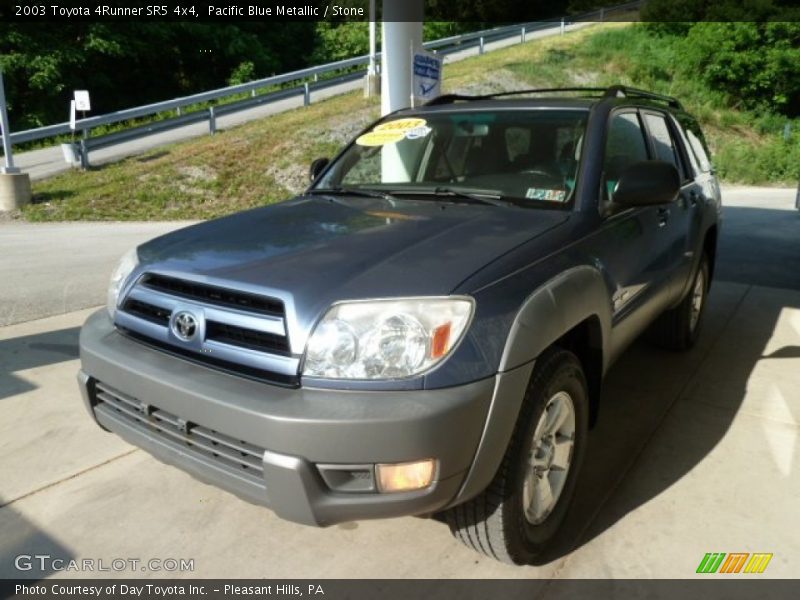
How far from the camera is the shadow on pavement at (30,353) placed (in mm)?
4027

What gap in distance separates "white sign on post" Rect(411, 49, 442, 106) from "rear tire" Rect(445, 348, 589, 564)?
414 centimetres

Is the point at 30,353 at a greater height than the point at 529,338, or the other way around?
the point at 529,338

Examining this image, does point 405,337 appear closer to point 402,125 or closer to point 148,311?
point 148,311

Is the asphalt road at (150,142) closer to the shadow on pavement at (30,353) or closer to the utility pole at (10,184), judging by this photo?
the utility pole at (10,184)

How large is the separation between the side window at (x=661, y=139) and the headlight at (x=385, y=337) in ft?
7.75

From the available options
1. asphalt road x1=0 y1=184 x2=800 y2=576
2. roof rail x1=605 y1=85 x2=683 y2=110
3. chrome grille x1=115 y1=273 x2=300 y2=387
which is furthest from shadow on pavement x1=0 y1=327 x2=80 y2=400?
roof rail x1=605 y1=85 x2=683 y2=110

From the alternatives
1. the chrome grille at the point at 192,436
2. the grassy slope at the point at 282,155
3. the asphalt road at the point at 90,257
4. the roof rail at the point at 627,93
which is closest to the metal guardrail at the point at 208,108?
the grassy slope at the point at 282,155

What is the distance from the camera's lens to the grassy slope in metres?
11.9

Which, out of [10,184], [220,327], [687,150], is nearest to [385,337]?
[220,327]

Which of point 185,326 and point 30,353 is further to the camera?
point 30,353

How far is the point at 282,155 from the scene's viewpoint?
1425 cm

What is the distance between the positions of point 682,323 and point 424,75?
3.22 meters

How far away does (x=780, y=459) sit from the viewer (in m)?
3.19

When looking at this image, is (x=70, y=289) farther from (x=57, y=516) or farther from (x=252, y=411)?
(x=252, y=411)
